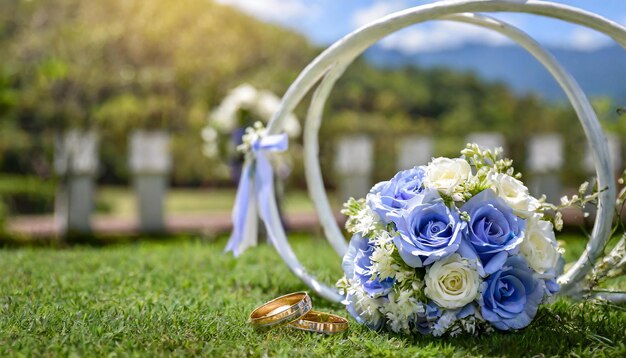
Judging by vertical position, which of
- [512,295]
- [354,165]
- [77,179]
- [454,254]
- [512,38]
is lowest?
[77,179]

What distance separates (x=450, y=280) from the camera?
82.1 inches

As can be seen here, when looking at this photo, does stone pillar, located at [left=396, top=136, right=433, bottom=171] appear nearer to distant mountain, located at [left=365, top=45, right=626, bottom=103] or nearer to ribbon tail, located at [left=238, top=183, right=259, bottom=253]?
ribbon tail, located at [left=238, top=183, right=259, bottom=253]

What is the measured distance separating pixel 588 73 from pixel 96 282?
65.2 ft

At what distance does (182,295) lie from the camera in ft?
9.12

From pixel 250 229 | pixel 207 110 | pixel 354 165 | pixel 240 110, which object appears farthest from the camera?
pixel 207 110

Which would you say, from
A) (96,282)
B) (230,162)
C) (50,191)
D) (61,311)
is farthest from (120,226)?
(61,311)

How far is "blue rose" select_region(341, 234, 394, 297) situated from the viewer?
2.16m

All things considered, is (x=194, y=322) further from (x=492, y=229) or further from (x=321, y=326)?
(x=492, y=229)

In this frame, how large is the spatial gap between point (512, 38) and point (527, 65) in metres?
21.1

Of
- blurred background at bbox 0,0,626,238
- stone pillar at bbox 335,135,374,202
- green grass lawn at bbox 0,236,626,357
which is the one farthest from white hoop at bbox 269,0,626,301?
stone pillar at bbox 335,135,374,202

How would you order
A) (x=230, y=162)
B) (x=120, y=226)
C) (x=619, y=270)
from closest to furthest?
(x=619, y=270) → (x=230, y=162) → (x=120, y=226)

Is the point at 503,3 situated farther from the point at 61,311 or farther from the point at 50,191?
the point at 50,191

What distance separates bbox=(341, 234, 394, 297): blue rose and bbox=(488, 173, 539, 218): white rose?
1.36ft

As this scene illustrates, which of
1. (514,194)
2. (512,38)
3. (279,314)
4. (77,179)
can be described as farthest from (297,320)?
(77,179)
